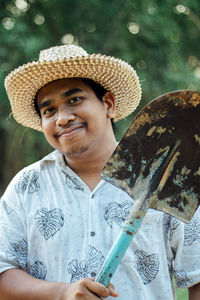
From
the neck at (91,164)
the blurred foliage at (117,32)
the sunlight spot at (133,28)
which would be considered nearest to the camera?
the neck at (91,164)

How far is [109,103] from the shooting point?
7.13ft

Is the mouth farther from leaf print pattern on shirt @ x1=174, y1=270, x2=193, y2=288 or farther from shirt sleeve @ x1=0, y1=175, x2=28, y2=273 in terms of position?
leaf print pattern on shirt @ x1=174, y1=270, x2=193, y2=288

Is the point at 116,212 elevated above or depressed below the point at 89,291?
above

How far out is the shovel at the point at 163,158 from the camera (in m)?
1.68

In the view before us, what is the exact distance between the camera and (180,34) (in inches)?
218

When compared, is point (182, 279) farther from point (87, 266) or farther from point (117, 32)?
point (117, 32)

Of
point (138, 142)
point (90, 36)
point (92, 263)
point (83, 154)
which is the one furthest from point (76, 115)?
point (90, 36)

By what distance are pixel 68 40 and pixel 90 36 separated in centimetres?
29

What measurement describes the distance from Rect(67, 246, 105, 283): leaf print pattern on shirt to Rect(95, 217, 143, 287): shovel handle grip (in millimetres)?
261

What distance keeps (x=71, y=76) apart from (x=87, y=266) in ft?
2.72

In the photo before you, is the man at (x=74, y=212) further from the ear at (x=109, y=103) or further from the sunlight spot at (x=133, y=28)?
the sunlight spot at (x=133, y=28)

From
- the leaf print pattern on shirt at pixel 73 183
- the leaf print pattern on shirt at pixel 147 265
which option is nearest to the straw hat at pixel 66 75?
the leaf print pattern on shirt at pixel 73 183

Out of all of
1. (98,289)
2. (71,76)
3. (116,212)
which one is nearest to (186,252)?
(116,212)

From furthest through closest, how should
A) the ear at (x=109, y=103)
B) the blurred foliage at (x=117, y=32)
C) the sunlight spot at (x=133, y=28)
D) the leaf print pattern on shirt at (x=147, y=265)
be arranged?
the sunlight spot at (x=133, y=28) → the blurred foliage at (x=117, y=32) → the ear at (x=109, y=103) → the leaf print pattern on shirt at (x=147, y=265)
